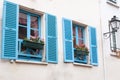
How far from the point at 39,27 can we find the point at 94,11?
321cm

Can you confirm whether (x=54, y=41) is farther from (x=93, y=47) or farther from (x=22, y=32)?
(x=93, y=47)

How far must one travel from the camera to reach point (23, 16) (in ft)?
29.2

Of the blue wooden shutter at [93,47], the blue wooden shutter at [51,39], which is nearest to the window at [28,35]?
the blue wooden shutter at [51,39]

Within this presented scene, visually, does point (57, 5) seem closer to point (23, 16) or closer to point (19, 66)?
point (23, 16)

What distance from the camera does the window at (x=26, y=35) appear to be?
793 centimetres

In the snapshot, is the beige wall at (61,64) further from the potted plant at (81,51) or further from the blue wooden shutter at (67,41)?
the potted plant at (81,51)

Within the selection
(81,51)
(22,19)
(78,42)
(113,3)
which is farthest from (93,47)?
(22,19)

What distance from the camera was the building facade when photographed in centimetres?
801

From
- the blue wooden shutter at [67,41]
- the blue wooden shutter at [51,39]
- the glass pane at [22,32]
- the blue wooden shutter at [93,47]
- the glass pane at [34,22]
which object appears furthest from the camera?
the blue wooden shutter at [93,47]

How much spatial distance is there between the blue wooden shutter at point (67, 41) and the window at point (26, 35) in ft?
1.61

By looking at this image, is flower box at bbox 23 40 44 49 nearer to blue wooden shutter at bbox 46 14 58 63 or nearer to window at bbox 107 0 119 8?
blue wooden shutter at bbox 46 14 58 63

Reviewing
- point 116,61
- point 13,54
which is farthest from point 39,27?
point 116,61

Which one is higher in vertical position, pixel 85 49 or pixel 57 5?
pixel 57 5

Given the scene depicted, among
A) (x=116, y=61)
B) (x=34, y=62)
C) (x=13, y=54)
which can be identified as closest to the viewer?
(x=13, y=54)
